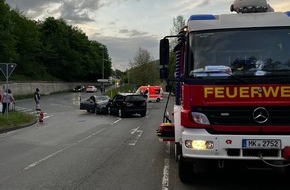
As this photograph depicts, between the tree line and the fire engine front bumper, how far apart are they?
202 feet

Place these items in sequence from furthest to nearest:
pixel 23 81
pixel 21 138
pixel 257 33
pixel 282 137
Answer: pixel 23 81 < pixel 21 138 < pixel 257 33 < pixel 282 137

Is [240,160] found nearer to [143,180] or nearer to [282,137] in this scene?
[282,137]

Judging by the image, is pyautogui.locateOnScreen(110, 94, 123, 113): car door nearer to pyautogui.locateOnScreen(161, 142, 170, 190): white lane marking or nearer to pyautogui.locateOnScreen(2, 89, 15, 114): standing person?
pyautogui.locateOnScreen(2, 89, 15, 114): standing person

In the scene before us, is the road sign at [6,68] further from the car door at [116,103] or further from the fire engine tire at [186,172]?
the fire engine tire at [186,172]

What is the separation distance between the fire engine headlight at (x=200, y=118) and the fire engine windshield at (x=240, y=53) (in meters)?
0.61

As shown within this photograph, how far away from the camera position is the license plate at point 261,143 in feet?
21.3

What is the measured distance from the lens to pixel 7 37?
65250mm

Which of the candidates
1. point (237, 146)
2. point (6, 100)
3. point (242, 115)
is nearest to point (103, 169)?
point (237, 146)

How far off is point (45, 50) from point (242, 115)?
297 feet

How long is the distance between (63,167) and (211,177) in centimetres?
325

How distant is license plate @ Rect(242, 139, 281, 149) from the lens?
256 inches

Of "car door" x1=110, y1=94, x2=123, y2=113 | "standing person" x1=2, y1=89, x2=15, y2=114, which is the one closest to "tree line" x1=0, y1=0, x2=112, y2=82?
"car door" x1=110, y1=94, x2=123, y2=113

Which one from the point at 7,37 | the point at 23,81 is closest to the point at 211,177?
the point at 7,37

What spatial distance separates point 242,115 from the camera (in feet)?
21.9
